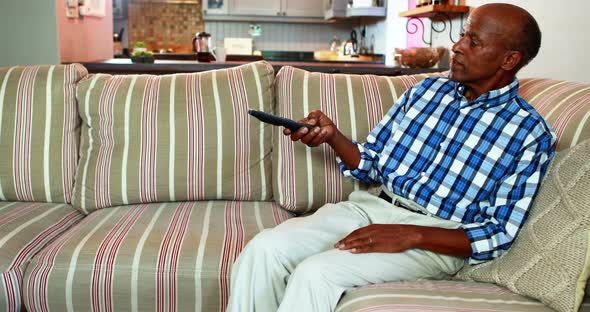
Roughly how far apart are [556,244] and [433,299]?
284mm

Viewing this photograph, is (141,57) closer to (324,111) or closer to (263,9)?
(324,111)

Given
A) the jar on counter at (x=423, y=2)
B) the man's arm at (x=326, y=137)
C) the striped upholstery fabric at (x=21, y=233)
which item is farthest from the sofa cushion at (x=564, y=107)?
the jar on counter at (x=423, y=2)

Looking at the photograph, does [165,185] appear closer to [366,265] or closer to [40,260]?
[40,260]

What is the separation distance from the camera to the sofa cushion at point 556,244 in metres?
1.22

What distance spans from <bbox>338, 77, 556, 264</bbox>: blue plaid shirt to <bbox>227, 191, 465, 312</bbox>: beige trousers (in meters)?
0.08

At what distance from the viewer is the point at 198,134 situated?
2.01 meters

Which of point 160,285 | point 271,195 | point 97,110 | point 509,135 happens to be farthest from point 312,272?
point 97,110

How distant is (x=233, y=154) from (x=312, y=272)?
0.79m

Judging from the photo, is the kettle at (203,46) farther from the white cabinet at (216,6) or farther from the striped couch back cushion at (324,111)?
the white cabinet at (216,6)

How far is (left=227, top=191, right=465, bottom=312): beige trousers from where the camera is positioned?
1312 mm

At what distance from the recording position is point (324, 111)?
1.99 m

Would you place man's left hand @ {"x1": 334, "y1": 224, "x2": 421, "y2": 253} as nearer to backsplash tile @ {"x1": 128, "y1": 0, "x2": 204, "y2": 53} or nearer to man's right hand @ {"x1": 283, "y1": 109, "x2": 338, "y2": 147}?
man's right hand @ {"x1": 283, "y1": 109, "x2": 338, "y2": 147}

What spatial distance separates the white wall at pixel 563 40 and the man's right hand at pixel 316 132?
0.90 m

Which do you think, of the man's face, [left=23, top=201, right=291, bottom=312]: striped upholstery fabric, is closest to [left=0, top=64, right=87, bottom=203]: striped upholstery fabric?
[left=23, top=201, right=291, bottom=312]: striped upholstery fabric
